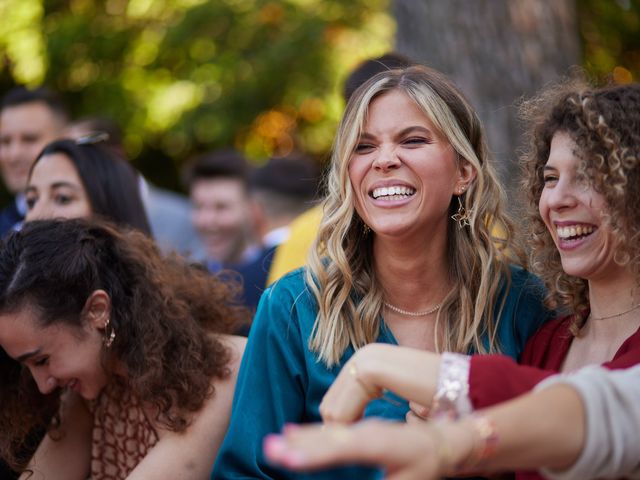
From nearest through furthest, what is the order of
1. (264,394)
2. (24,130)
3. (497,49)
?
(264,394), (497,49), (24,130)

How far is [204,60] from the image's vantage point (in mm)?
8492

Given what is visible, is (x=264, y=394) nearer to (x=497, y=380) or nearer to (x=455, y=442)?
(x=497, y=380)

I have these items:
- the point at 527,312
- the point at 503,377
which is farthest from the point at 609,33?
the point at 503,377

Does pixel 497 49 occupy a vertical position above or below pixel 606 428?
above

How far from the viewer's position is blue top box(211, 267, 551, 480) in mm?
2891

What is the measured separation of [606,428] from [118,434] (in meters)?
1.91

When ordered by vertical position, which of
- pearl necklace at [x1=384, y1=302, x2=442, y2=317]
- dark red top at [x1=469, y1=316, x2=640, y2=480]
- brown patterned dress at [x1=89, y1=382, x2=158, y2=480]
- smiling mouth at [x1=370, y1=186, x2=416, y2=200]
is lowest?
brown patterned dress at [x1=89, y1=382, x2=158, y2=480]

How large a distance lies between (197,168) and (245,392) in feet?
13.7

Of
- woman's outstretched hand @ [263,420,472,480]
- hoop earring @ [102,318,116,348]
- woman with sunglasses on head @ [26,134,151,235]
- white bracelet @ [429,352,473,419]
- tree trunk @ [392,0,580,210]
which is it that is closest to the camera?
woman's outstretched hand @ [263,420,472,480]

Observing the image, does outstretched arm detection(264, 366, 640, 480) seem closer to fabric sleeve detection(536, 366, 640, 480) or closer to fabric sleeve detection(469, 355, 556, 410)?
fabric sleeve detection(536, 366, 640, 480)

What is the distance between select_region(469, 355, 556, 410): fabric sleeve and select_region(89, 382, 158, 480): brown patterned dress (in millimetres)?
1417

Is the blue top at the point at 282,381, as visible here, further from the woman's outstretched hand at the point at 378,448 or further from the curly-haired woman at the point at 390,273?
the woman's outstretched hand at the point at 378,448

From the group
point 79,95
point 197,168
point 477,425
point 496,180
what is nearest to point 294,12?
point 197,168

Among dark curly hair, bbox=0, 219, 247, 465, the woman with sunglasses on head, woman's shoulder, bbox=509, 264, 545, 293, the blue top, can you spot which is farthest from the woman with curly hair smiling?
the woman with sunglasses on head
